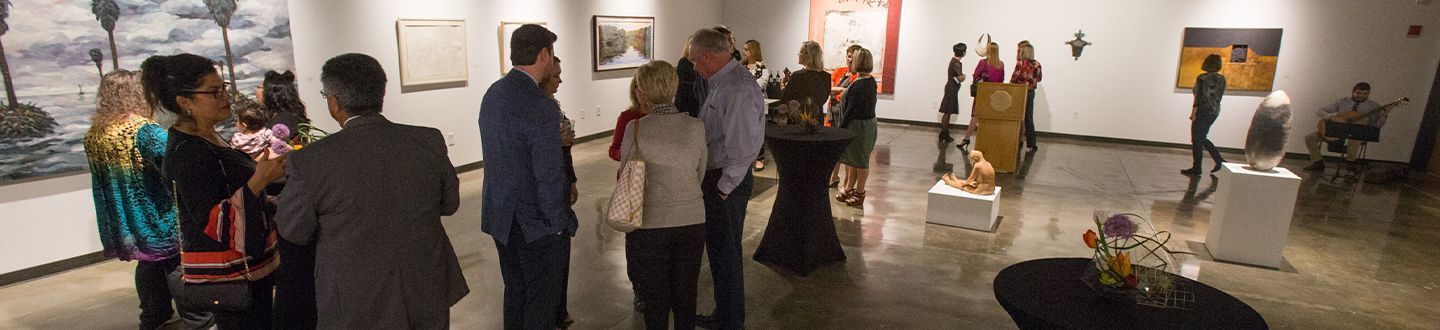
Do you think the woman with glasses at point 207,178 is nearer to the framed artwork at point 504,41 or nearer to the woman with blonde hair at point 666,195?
the woman with blonde hair at point 666,195

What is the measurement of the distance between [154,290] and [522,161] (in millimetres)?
2159

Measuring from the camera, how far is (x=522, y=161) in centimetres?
252

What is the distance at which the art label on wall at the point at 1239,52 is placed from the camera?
358 inches

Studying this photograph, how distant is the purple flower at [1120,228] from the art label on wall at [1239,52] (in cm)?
831

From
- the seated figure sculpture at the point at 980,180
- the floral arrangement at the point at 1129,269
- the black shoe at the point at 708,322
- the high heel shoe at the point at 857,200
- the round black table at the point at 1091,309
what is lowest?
the black shoe at the point at 708,322

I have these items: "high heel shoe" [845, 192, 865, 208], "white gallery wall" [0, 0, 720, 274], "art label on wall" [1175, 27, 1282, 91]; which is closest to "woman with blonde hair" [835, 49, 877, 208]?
"high heel shoe" [845, 192, 865, 208]

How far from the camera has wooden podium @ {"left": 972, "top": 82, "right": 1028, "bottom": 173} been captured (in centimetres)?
767

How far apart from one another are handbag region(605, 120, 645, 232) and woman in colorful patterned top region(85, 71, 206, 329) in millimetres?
2131

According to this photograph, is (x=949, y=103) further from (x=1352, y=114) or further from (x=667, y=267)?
(x=667, y=267)

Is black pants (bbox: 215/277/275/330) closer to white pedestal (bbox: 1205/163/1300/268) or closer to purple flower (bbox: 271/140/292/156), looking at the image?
purple flower (bbox: 271/140/292/156)

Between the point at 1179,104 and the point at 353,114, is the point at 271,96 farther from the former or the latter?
the point at 1179,104

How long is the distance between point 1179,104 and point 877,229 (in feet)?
21.4

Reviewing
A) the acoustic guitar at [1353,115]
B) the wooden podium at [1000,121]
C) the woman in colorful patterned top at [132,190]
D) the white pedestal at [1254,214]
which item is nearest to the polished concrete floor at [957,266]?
the white pedestal at [1254,214]

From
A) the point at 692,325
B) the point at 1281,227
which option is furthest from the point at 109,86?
the point at 1281,227
